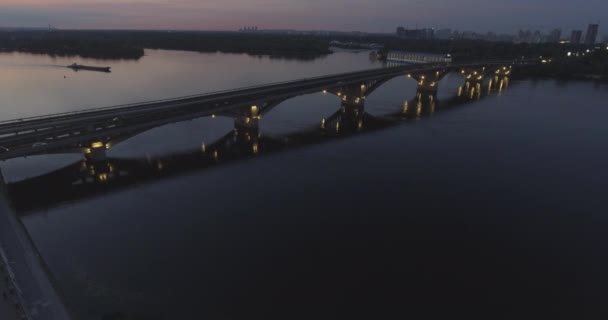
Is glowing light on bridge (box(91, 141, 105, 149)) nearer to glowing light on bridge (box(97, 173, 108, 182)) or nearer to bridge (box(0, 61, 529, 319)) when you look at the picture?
bridge (box(0, 61, 529, 319))

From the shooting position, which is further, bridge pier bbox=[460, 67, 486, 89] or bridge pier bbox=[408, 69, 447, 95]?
bridge pier bbox=[460, 67, 486, 89]

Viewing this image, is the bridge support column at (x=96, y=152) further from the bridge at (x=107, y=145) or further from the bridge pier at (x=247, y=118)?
the bridge pier at (x=247, y=118)

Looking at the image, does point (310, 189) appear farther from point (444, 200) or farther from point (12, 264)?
point (12, 264)

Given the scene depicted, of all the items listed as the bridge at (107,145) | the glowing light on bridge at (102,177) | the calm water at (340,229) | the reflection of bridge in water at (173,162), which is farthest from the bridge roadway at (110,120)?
the calm water at (340,229)

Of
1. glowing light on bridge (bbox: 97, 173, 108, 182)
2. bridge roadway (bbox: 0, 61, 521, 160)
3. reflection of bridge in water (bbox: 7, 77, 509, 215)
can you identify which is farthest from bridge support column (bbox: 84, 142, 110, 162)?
glowing light on bridge (bbox: 97, 173, 108, 182)

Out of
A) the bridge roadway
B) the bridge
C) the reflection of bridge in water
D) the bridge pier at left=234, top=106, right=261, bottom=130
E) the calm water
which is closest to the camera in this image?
the bridge

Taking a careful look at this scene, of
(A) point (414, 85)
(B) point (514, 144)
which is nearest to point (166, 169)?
(B) point (514, 144)

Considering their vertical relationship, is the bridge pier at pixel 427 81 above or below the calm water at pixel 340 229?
above
